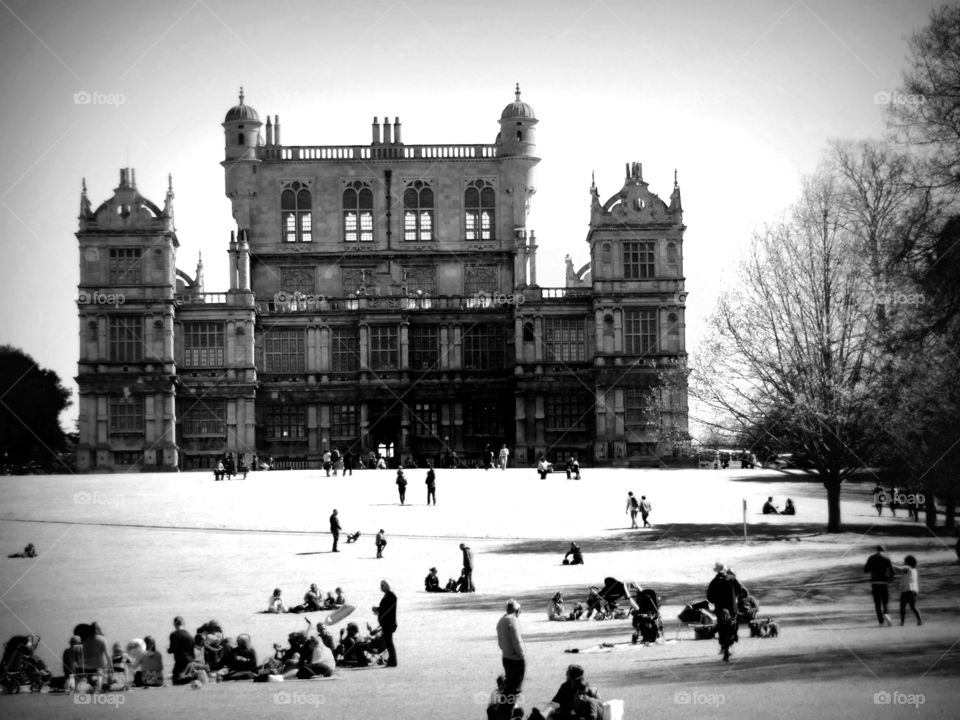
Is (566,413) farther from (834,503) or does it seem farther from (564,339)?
(834,503)

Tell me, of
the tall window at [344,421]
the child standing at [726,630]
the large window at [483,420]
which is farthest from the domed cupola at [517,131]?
the child standing at [726,630]

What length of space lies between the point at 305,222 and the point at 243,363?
43.4 ft

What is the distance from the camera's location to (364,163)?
9531 centimetres

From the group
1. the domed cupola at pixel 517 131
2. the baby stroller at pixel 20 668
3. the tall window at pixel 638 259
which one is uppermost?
the domed cupola at pixel 517 131

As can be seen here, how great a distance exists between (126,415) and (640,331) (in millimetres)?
31739

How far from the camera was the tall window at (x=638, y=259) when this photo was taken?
3376 inches

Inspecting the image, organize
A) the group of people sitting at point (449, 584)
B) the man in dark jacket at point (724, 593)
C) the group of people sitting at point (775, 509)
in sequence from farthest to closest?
the group of people sitting at point (775, 509)
the group of people sitting at point (449, 584)
the man in dark jacket at point (724, 593)

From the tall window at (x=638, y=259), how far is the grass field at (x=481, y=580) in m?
22.2

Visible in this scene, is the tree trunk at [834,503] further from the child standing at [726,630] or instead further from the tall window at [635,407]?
the tall window at [635,407]

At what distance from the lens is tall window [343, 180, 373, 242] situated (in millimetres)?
95312

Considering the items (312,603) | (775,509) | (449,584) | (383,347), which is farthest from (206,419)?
(312,603)

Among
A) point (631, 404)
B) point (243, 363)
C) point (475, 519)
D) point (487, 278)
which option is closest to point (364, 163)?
point (487, 278)

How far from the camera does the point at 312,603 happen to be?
32188 mm

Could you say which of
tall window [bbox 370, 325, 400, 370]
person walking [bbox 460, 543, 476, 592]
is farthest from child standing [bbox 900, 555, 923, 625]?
tall window [bbox 370, 325, 400, 370]
